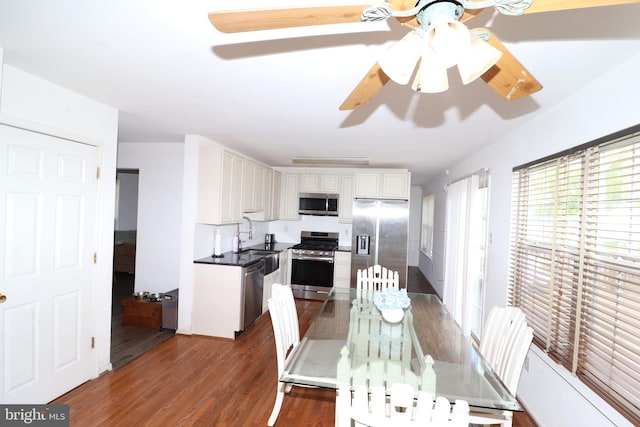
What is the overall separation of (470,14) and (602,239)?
1.53m

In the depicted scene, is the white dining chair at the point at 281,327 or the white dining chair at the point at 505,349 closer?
the white dining chair at the point at 505,349

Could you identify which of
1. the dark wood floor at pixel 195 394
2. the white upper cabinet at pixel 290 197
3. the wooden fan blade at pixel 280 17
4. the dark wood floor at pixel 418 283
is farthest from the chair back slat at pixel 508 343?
the dark wood floor at pixel 418 283

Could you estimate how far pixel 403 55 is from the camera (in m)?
1.03

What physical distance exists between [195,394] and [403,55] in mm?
2851

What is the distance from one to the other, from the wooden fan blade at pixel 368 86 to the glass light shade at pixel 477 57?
0.35m

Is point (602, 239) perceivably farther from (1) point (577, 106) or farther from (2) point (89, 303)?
(2) point (89, 303)

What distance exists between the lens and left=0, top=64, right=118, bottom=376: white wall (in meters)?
2.02

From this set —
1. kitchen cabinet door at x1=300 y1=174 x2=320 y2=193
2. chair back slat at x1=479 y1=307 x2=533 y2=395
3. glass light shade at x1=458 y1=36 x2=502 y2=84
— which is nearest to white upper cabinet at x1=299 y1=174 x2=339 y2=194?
kitchen cabinet door at x1=300 y1=174 x2=320 y2=193

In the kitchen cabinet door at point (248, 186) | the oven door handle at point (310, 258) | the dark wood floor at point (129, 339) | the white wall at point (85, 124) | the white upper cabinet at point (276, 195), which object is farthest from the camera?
the white upper cabinet at point (276, 195)

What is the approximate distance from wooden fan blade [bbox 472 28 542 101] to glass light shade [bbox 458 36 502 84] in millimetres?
186

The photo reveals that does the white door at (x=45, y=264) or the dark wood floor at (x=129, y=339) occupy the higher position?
the white door at (x=45, y=264)

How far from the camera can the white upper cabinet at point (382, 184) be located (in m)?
5.09

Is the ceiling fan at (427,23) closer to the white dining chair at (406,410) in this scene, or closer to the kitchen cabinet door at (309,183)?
the white dining chair at (406,410)

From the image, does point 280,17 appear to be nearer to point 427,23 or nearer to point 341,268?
point 427,23
